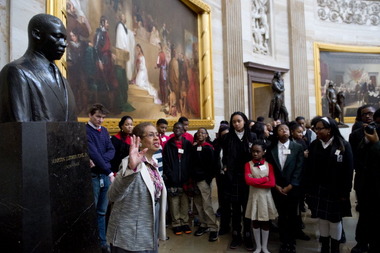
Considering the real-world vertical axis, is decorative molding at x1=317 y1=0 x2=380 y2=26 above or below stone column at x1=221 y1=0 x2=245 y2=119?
above

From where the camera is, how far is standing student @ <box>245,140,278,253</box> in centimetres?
349

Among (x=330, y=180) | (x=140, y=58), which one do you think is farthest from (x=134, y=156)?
(x=140, y=58)

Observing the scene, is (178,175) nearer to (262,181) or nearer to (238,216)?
(238,216)

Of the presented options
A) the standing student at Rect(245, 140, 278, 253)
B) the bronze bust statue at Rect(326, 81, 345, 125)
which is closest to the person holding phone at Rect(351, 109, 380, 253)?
the standing student at Rect(245, 140, 278, 253)

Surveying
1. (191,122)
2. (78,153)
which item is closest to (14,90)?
(78,153)

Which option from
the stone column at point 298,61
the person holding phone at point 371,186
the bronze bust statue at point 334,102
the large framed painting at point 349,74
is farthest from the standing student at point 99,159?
the large framed painting at point 349,74

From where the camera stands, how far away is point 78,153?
2213mm

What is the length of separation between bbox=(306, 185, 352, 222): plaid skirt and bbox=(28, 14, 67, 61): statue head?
3.10 meters

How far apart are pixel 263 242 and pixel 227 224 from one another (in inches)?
32.7

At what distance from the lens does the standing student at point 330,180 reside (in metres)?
3.13

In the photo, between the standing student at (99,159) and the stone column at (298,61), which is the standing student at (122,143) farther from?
the stone column at (298,61)

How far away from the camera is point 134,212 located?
79.9 inches

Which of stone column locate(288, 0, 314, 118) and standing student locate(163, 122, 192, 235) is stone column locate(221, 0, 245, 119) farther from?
standing student locate(163, 122, 192, 235)

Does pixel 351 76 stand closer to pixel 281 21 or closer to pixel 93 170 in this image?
pixel 281 21
